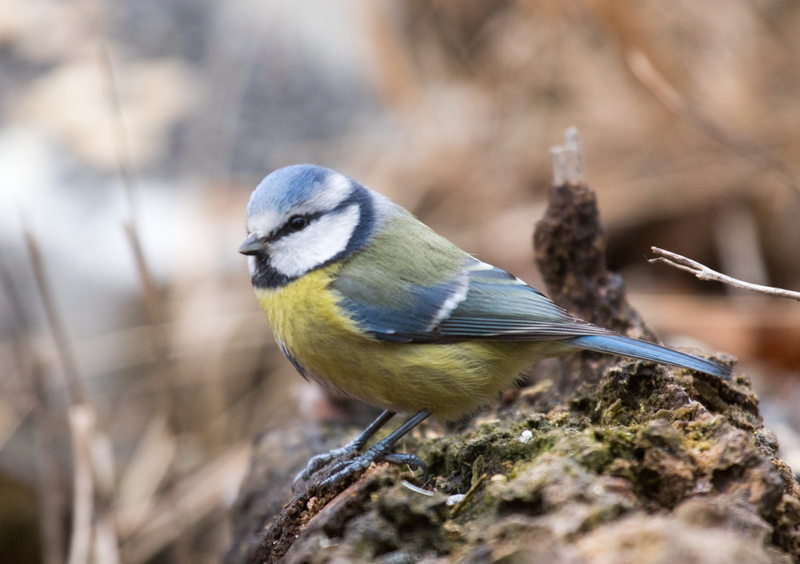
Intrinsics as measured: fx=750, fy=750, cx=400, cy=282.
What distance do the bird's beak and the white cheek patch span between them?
0.03 meters

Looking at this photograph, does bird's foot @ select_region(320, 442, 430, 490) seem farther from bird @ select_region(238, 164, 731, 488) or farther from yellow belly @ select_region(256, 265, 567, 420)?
yellow belly @ select_region(256, 265, 567, 420)

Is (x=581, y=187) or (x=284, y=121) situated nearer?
(x=581, y=187)

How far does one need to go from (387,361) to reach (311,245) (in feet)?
1.34

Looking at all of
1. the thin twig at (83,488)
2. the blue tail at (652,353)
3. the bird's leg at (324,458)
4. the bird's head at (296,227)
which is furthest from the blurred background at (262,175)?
the blue tail at (652,353)

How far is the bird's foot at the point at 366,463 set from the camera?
5.02 feet

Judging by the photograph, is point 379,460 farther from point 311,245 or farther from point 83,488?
point 83,488

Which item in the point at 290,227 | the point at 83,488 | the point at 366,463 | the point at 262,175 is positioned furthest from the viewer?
the point at 262,175

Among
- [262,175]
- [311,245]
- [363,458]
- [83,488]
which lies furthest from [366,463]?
[262,175]

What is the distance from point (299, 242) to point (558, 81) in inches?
139

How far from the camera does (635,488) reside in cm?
123

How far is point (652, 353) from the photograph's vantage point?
1.64 m

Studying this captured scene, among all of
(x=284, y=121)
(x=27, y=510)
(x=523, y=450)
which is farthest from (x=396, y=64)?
(x=523, y=450)

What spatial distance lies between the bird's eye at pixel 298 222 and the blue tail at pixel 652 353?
2.62ft

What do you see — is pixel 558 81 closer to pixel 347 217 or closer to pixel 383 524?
pixel 347 217
